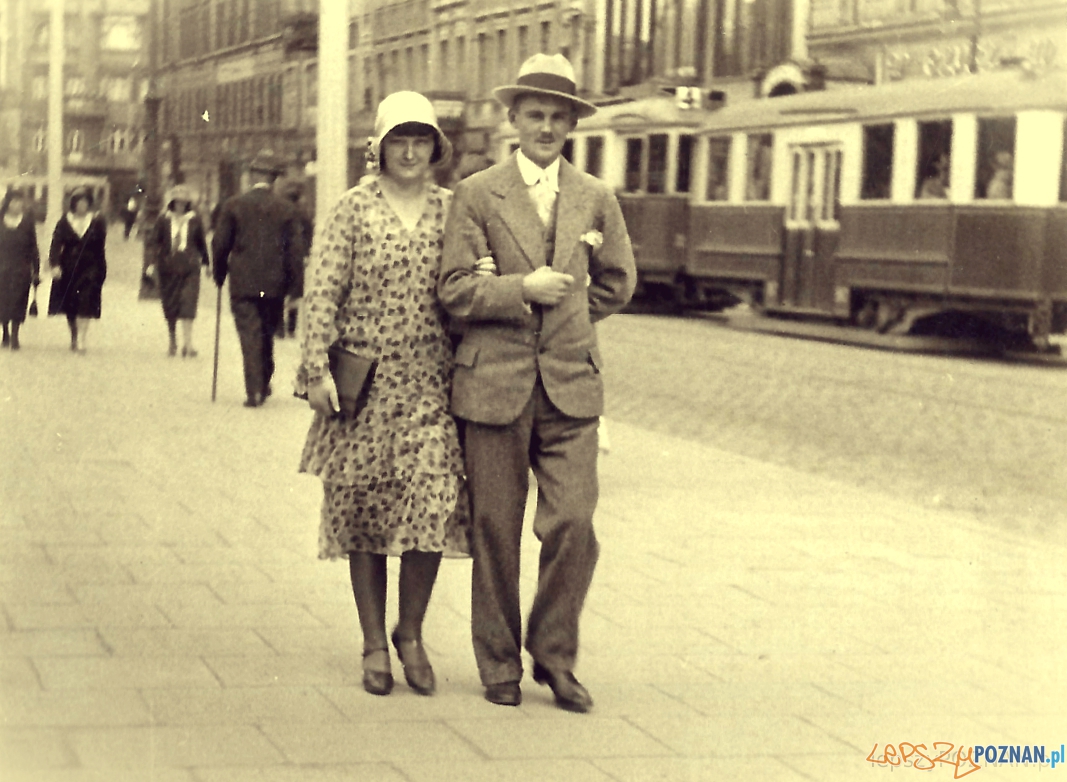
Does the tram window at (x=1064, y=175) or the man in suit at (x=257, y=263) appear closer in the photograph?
the man in suit at (x=257, y=263)

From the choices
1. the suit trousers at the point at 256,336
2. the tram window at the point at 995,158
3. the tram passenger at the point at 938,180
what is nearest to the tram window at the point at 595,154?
the tram passenger at the point at 938,180

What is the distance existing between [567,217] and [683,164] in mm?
24994

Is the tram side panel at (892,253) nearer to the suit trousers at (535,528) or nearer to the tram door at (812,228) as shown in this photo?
the tram door at (812,228)

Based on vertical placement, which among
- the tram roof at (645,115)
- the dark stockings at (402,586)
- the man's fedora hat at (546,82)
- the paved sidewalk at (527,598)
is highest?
the tram roof at (645,115)

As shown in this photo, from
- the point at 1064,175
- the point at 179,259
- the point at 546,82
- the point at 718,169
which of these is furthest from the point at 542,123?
the point at 718,169

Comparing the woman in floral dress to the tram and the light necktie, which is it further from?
the tram

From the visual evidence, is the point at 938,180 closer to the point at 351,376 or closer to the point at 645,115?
the point at 645,115

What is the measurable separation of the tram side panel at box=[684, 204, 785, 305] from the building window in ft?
2.30

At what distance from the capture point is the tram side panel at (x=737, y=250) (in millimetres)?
27438

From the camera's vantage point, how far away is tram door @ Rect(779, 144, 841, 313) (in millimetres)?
25938

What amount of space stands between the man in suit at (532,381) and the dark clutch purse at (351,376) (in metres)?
0.26

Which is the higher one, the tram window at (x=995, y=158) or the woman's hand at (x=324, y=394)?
the tram window at (x=995, y=158)

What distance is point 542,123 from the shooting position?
5.96 metres

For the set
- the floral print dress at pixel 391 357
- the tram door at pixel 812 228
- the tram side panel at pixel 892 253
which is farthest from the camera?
the tram door at pixel 812 228
